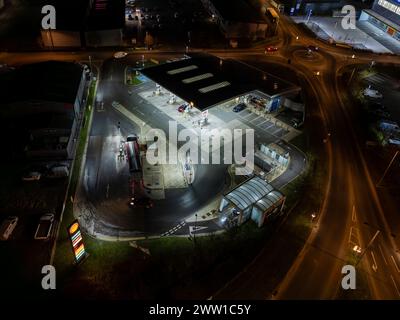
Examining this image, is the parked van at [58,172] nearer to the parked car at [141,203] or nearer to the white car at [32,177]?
the white car at [32,177]

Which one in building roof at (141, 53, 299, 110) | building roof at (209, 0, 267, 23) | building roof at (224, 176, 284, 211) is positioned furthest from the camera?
building roof at (209, 0, 267, 23)

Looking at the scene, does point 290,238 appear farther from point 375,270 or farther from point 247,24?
point 247,24

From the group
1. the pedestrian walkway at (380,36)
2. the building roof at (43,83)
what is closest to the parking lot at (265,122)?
the building roof at (43,83)

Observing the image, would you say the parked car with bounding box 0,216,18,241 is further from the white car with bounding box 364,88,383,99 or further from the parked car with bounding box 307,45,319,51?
the parked car with bounding box 307,45,319,51

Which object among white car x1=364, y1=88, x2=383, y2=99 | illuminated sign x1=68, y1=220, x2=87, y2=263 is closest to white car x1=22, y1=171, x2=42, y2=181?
illuminated sign x1=68, y1=220, x2=87, y2=263

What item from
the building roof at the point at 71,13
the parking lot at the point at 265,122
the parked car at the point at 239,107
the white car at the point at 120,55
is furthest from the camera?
the building roof at the point at 71,13
